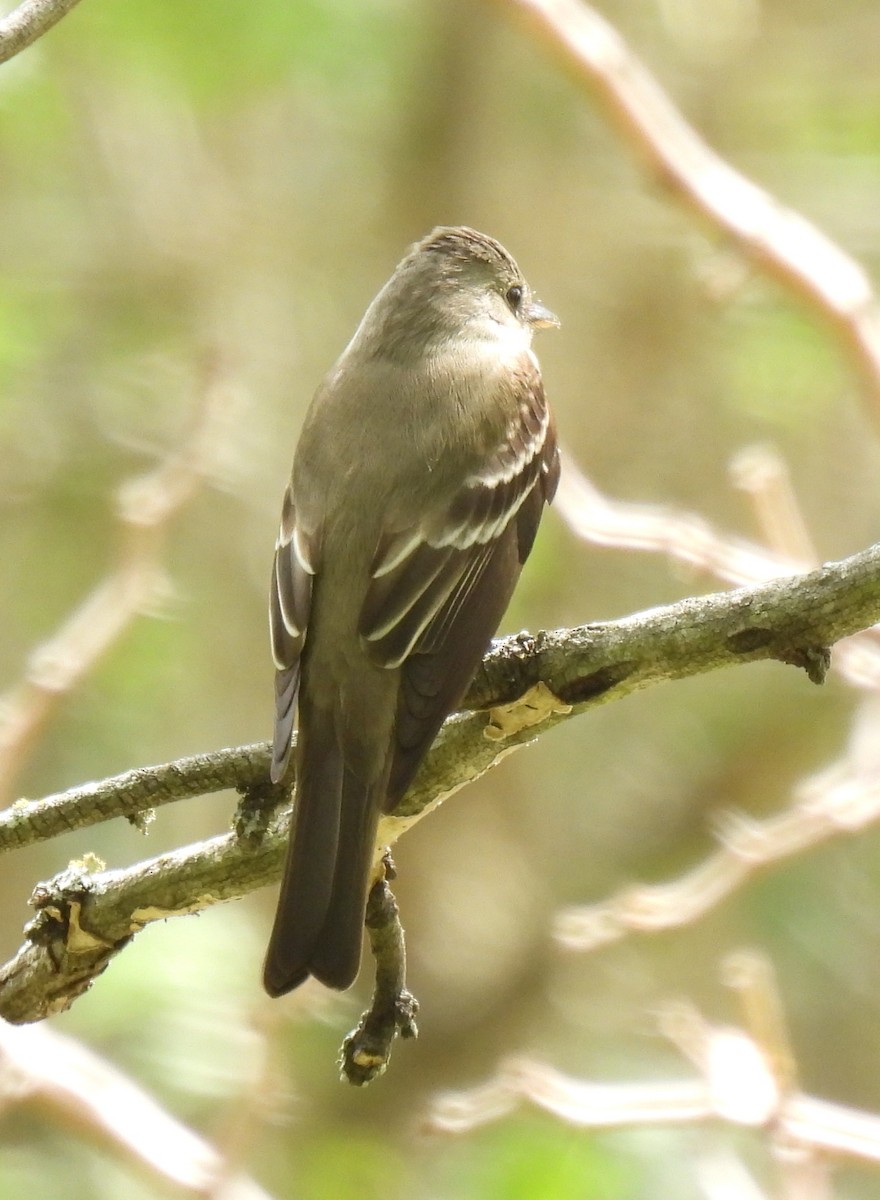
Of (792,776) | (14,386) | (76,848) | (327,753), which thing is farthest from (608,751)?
(327,753)

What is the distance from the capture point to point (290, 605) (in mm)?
2594

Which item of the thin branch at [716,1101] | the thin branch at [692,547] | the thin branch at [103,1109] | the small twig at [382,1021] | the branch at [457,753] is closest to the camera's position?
the branch at [457,753]

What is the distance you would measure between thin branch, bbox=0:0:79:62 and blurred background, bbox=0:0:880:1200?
3108 millimetres

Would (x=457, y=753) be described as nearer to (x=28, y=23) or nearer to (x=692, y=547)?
(x=28, y=23)

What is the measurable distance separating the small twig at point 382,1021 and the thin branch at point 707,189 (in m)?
2.15

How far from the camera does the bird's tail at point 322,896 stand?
88.5 inches

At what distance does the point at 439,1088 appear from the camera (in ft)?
18.0

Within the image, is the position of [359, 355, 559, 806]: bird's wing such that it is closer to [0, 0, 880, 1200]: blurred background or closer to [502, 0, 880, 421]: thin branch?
[502, 0, 880, 421]: thin branch

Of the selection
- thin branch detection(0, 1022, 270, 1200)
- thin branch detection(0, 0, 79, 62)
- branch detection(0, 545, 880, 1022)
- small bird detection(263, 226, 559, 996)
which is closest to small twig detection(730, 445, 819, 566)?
small bird detection(263, 226, 559, 996)

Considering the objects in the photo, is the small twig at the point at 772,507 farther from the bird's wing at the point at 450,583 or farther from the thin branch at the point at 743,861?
the bird's wing at the point at 450,583

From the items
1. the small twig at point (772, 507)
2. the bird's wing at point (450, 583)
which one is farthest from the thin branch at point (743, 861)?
the bird's wing at point (450, 583)

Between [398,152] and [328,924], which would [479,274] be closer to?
[328,924]

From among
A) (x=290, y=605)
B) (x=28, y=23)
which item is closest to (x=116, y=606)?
(x=290, y=605)

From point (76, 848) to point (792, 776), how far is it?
2440mm
